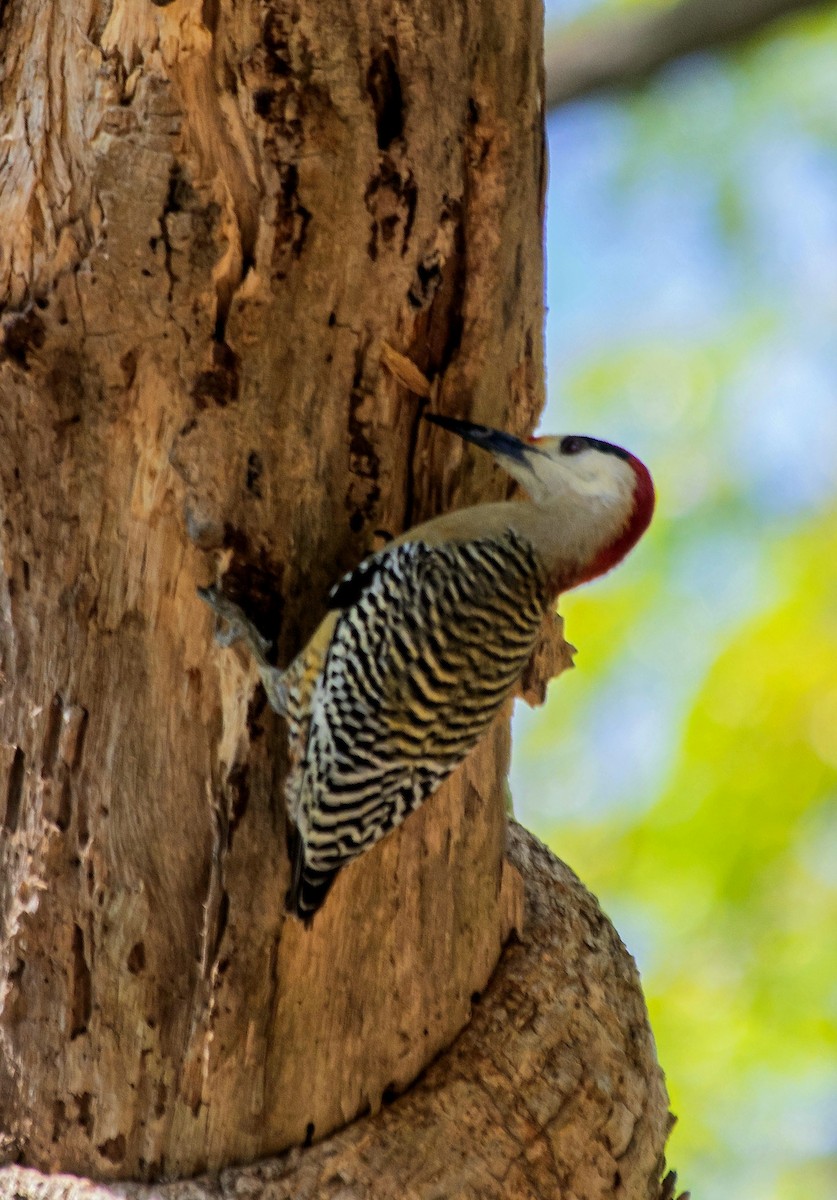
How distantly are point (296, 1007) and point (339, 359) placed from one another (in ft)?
5.78

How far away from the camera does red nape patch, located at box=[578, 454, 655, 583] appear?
13.1 feet

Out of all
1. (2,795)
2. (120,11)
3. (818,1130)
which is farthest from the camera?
(818,1130)

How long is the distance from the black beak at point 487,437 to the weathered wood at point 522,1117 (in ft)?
5.09

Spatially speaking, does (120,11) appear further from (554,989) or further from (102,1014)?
(554,989)

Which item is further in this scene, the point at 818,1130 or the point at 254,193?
the point at 818,1130

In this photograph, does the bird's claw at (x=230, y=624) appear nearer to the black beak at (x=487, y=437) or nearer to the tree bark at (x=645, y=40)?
the black beak at (x=487, y=437)

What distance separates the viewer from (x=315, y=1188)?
3.50m

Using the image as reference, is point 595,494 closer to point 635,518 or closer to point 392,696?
point 635,518

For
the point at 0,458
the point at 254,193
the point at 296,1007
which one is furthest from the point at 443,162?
the point at 296,1007

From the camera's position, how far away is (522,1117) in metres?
3.76

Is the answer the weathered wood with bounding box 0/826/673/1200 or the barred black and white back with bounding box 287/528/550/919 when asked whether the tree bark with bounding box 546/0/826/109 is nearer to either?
the barred black and white back with bounding box 287/528/550/919

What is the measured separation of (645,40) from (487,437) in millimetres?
3319

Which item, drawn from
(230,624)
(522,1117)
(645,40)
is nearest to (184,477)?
(230,624)

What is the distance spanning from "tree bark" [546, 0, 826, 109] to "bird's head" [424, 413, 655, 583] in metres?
2.87
